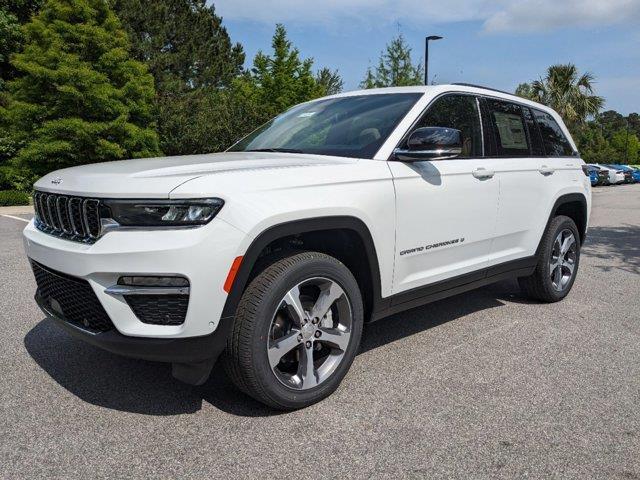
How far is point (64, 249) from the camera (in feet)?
8.94

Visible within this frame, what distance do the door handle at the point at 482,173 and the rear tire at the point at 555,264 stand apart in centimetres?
112

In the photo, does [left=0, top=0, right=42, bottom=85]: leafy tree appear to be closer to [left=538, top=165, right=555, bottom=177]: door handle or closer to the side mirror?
[left=538, top=165, right=555, bottom=177]: door handle

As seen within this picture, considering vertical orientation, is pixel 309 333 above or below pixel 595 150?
below

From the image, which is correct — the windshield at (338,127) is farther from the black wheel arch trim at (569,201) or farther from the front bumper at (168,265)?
the black wheel arch trim at (569,201)

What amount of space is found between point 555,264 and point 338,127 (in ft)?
8.28

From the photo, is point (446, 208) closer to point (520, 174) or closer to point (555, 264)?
point (520, 174)

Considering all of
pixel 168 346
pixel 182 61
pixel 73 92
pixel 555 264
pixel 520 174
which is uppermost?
pixel 182 61

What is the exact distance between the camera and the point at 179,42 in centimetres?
3056

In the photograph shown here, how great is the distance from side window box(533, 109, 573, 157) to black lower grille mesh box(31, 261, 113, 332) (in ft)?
12.9

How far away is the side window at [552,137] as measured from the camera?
494cm

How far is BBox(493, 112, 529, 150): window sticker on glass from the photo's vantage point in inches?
173

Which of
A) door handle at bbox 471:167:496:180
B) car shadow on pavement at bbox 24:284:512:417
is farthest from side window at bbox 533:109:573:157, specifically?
car shadow on pavement at bbox 24:284:512:417

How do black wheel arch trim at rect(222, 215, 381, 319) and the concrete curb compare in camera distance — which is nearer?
black wheel arch trim at rect(222, 215, 381, 319)

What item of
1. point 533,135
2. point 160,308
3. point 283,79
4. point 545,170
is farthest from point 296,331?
point 283,79
